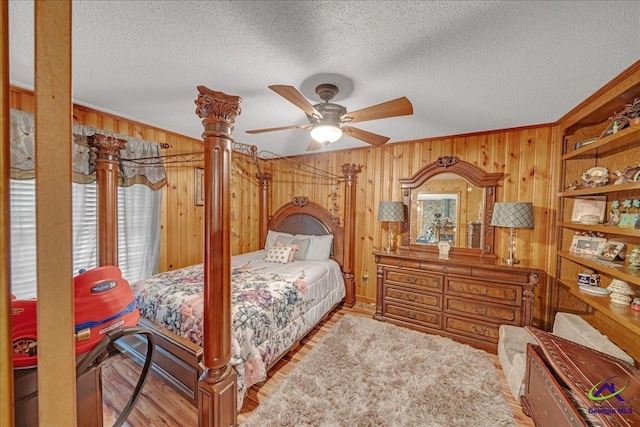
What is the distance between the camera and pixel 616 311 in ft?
5.90

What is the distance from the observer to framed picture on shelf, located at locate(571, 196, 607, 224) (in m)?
2.22

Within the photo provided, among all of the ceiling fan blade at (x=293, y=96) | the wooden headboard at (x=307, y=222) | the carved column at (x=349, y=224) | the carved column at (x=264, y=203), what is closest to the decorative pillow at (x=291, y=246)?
the wooden headboard at (x=307, y=222)

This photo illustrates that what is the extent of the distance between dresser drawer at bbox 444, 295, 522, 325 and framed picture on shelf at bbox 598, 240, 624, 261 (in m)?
0.81

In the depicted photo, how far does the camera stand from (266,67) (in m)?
1.63

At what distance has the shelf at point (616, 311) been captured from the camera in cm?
163

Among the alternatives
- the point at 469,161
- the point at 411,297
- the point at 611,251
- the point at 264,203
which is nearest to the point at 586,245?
the point at 611,251

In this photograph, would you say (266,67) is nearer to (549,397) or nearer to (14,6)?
(14,6)

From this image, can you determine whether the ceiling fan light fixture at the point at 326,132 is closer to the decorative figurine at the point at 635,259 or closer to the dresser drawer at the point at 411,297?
the dresser drawer at the point at 411,297

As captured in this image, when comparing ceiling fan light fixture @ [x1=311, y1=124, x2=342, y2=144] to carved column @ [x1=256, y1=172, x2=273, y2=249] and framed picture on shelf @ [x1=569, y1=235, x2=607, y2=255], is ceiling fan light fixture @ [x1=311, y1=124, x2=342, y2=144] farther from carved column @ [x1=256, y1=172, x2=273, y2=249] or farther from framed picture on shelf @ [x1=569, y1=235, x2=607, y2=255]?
→ carved column @ [x1=256, y1=172, x2=273, y2=249]

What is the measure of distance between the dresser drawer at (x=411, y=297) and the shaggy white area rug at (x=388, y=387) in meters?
0.35

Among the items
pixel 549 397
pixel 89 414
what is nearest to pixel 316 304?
pixel 549 397

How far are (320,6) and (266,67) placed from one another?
588 mm

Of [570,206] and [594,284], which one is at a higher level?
[570,206]

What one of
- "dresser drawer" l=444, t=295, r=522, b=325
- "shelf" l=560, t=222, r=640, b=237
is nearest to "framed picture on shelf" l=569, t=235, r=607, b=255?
"shelf" l=560, t=222, r=640, b=237
